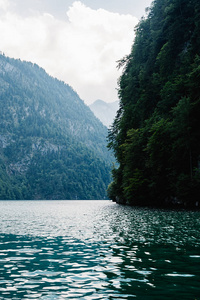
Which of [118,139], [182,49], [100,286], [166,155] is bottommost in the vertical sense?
[100,286]

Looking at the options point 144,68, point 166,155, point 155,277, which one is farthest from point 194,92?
point 155,277

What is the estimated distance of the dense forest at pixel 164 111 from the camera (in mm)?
52562

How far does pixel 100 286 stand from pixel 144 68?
73.7 metres

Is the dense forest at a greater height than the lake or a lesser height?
greater

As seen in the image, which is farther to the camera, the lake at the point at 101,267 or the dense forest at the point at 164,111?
the dense forest at the point at 164,111

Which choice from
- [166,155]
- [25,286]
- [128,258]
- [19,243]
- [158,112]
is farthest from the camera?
[158,112]

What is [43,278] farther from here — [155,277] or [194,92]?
[194,92]

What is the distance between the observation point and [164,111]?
65.6 metres

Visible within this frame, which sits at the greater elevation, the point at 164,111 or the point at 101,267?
the point at 164,111

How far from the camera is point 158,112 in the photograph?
6719 cm

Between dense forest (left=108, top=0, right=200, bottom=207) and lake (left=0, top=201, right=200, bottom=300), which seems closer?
lake (left=0, top=201, right=200, bottom=300)

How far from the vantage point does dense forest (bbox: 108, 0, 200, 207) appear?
52562mm

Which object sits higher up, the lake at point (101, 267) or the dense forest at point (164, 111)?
the dense forest at point (164, 111)

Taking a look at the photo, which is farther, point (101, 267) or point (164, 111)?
point (164, 111)
